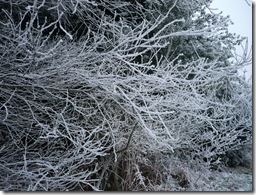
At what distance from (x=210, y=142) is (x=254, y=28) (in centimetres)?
97

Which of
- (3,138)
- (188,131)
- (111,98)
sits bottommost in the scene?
(3,138)

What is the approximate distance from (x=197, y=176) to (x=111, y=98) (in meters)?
0.90

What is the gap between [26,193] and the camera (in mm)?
1698

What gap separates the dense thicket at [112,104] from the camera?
1691mm

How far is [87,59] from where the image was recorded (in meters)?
1.86

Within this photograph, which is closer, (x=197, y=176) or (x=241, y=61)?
(x=241, y=61)

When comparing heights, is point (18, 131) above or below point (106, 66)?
below

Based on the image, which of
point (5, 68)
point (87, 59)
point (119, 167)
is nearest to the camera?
point (5, 68)

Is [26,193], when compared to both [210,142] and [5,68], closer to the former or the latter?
[5,68]

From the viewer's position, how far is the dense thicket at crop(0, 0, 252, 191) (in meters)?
1.69

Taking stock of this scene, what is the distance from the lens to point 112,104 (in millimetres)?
2023

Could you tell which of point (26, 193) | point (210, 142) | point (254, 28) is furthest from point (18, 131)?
point (254, 28)

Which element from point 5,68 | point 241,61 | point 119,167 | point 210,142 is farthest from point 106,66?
point 210,142

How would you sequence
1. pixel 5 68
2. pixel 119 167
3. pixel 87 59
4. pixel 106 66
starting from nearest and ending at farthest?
pixel 5 68 < pixel 87 59 < pixel 106 66 < pixel 119 167
